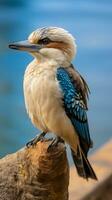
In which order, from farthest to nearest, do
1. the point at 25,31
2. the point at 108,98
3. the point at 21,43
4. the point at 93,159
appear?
the point at 25,31
the point at 108,98
the point at 93,159
the point at 21,43

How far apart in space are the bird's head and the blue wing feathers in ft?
0.10

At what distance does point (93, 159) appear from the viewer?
284 cm

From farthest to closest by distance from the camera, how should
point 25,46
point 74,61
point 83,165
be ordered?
1. point 74,61
2. point 83,165
3. point 25,46

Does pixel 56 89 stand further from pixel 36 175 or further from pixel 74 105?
pixel 36 175

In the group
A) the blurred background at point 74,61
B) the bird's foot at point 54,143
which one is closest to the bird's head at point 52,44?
the bird's foot at point 54,143

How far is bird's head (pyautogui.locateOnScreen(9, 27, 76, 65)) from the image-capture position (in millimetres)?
1412

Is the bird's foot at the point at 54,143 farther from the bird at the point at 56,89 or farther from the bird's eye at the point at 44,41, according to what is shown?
the bird's eye at the point at 44,41

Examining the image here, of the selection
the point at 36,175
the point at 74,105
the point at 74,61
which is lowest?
the point at 36,175

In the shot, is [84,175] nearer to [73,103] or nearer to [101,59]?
[73,103]

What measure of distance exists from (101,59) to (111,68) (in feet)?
0.55

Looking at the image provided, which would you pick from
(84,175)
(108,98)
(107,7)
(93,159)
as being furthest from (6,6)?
(84,175)

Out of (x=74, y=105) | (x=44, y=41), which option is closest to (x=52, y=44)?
(x=44, y=41)

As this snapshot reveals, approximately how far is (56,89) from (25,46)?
0.13 meters

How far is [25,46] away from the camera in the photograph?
4.56 feet
